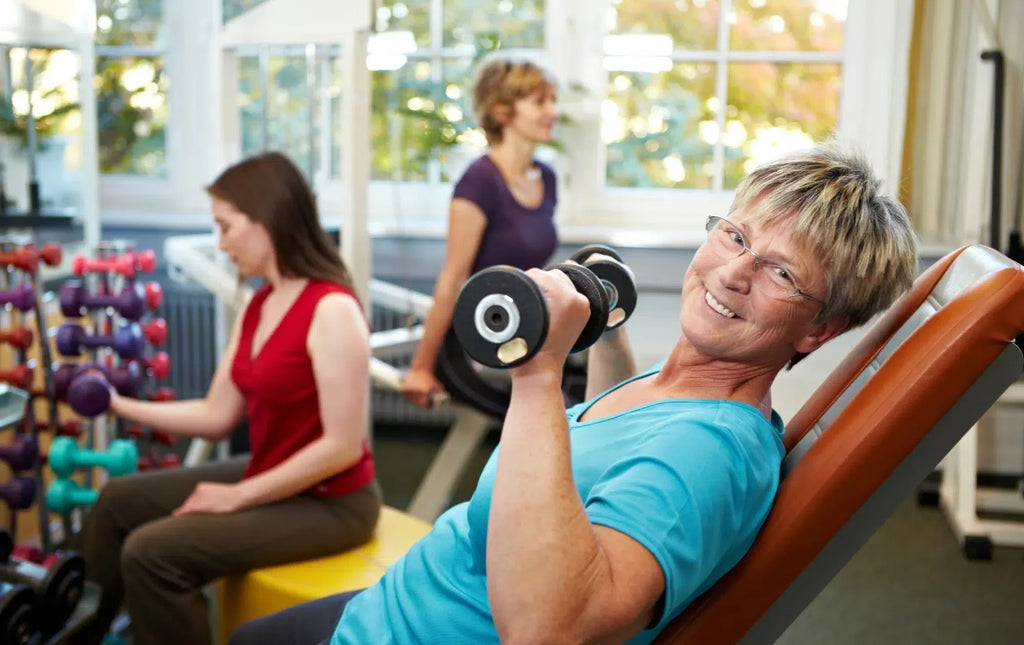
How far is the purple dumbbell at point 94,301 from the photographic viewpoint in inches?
81.9

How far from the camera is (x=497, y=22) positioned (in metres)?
3.63

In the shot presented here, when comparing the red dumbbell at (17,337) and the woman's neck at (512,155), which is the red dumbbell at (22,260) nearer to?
the red dumbbell at (17,337)

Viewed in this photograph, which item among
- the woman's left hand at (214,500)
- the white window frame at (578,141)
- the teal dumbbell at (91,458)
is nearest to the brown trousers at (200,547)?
the woman's left hand at (214,500)

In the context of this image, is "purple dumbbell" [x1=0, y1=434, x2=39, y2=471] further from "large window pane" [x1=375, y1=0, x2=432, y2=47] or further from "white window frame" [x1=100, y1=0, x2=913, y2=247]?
"large window pane" [x1=375, y1=0, x2=432, y2=47]

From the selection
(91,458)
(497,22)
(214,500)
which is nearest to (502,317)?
(214,500)

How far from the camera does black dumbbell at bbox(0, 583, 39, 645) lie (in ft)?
5.62

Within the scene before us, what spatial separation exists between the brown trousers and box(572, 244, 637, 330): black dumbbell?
2.62 ft

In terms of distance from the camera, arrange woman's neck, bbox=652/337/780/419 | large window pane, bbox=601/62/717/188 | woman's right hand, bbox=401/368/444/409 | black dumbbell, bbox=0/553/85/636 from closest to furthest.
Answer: woman's neck, bbox=652/337/780/419
black dumbbell, bbox=0/553/85/636
woman's right hand, bbox=401/368/444/409
large window pane, bbox=601/62/717/188

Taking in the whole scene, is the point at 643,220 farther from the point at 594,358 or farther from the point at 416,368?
the point at 594,358

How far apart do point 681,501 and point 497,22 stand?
304cm

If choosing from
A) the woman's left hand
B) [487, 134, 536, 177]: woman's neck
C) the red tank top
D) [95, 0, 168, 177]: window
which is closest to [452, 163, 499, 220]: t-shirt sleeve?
[487, 134, 536, 177]: woman's neck

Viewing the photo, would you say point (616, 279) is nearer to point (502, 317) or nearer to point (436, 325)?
point (502, 317)

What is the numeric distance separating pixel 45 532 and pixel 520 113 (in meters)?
1.45

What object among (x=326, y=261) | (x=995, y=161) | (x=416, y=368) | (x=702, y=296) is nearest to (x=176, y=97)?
(x=416, y=368)
